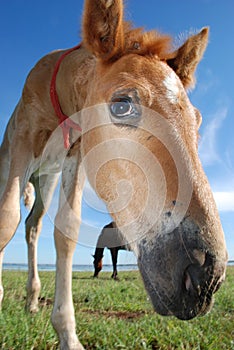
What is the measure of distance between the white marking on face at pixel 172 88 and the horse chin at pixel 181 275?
884 mm

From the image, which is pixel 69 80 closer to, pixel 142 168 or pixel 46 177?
pixel 142 168

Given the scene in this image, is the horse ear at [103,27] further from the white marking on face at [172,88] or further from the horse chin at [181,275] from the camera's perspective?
the horse chin at [181,275]

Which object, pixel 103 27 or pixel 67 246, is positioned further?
pixel 67 246

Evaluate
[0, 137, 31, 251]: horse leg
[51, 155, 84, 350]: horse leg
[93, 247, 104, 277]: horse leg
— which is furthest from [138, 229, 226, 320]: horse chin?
[93, 247, 104, 277]: horse leg

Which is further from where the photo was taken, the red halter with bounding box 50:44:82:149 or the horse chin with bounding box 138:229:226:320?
the red halter with bounding box 50:44:82:149

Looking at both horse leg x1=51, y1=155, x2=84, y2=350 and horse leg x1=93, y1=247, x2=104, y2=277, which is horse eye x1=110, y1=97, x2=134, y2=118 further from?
horse leg x1=93, y1=247, x2=104, y2=277

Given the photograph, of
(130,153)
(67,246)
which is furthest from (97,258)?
(130,153)

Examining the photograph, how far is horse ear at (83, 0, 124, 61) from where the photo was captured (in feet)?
8.88

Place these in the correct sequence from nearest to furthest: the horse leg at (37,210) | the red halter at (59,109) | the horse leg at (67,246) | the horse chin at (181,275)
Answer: the horse chin at (181,275) → the horse leg at (67,246) → the red halter at (59,109) → the horse leg at (37,210)

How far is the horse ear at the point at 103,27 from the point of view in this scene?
271cm

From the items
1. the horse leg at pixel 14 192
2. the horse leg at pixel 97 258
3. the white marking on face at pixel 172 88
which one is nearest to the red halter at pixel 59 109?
the horse leg at pixel 14 192

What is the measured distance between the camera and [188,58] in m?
3.19

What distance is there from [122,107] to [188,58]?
1.10 m

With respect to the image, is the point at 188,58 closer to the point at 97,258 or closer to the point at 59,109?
the point at 59,109
